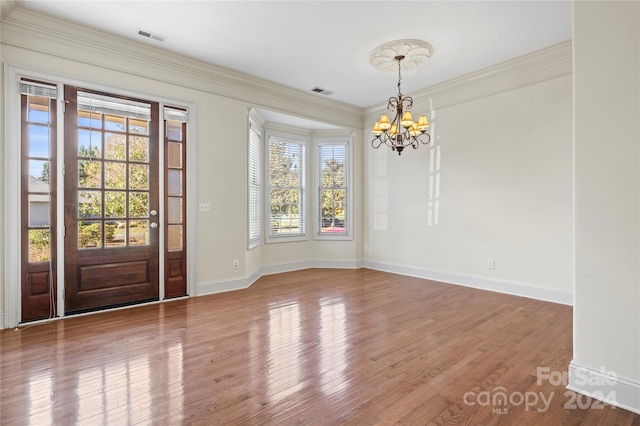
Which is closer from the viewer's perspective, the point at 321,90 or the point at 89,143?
the point at 89,143

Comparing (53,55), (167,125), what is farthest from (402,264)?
(53,55)

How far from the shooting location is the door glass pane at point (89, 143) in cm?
374

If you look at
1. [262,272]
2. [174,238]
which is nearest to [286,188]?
[262,272]

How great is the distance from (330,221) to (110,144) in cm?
408

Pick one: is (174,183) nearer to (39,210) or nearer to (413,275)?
(39,210)

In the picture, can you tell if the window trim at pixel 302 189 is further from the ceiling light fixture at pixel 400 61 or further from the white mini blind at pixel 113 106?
the ceiling light fixture at pixel 400 61

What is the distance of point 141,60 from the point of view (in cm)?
407

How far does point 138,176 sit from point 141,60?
1442 millimetres

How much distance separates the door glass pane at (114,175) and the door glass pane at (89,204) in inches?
6.4

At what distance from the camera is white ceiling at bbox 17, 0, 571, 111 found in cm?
326

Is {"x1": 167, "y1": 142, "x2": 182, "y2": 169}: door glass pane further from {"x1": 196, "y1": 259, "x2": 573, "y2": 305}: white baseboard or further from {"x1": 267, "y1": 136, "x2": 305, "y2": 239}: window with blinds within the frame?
{"x1": 267, "y1": 136, "x2": 305, "y2": 239}: window with blinds

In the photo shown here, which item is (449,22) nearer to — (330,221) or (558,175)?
(558,175)

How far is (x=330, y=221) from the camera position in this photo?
6789mm

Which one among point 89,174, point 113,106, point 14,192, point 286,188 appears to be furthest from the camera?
point 286,188
